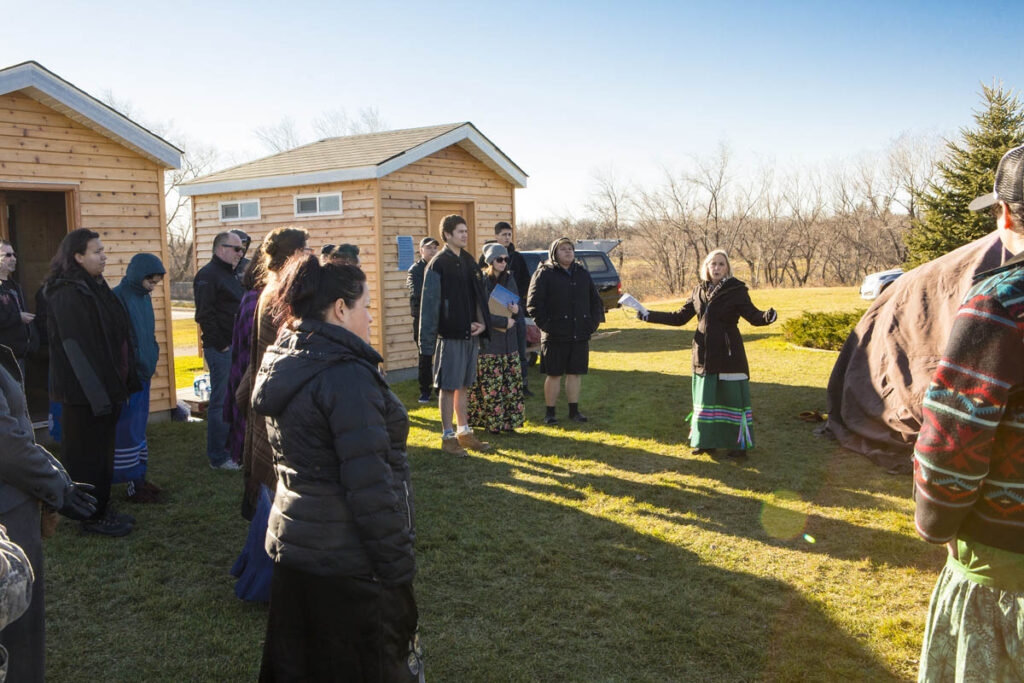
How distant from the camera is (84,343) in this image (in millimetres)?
5004

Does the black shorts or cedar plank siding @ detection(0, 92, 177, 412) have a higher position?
cedar plank siding @ detection(0, 92, 177, 412)

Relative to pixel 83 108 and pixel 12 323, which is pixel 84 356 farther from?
pixel 83 108

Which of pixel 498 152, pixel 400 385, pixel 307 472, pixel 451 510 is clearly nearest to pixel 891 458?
pixel 451 510

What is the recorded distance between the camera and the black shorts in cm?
830

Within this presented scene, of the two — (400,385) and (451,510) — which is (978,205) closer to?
(451,510)

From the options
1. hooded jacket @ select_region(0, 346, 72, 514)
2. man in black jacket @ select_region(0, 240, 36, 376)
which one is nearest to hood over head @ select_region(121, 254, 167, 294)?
man in black jacket @ select_region(0, 240, 36, 376)

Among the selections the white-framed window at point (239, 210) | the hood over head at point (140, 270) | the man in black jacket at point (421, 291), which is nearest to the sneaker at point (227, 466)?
the hood over head at point (140, 270)

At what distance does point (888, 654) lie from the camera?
3.61 meters

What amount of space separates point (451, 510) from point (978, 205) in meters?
4.24

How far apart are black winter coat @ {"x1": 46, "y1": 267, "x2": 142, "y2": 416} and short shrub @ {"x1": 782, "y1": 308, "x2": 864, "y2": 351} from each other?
38.0 feet

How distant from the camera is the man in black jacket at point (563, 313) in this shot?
8.26m

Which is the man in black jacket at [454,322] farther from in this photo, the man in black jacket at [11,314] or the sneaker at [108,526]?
the man in black jacket at [11,314]

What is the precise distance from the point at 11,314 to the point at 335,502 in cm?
509

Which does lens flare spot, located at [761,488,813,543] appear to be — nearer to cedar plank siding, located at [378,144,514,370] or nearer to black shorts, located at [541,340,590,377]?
black shorts, located at [541,340,590,377]
